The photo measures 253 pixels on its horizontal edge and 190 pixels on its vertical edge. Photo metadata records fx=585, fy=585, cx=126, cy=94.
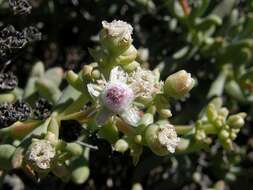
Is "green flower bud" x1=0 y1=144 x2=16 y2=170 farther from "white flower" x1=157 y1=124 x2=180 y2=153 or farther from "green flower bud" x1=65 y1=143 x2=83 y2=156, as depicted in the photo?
"white flower" x1=157 y1=124 x2=180 y2=153

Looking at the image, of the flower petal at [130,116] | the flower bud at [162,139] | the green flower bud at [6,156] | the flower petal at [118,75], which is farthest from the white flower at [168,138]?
the green flower bud at [6,156]

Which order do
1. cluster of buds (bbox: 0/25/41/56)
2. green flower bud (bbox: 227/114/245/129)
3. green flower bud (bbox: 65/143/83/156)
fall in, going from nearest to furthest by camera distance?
green flower bud (bbox: 65/143/83/156) < cluster of buds (bbox: 0/25/41/56) < green flower bud (bbox: 227/114/245/129)

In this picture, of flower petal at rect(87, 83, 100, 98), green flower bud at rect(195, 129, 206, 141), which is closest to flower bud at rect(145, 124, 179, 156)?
flower petal at rect(87, 83, 100, 98)

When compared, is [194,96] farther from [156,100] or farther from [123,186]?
[156,100]

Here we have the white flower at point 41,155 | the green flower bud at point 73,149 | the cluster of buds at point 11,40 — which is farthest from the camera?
the cluster of buds at point 11,40

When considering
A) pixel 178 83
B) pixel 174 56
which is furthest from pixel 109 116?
pixel 174 56

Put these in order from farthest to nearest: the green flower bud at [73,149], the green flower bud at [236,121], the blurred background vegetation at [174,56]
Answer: the blurred background vegetation at [174,56], the green flower bud at [236,121], the green flower bud at [73,149]

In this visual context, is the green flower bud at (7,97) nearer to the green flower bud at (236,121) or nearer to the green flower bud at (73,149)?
the green flower bud at (73,149)
